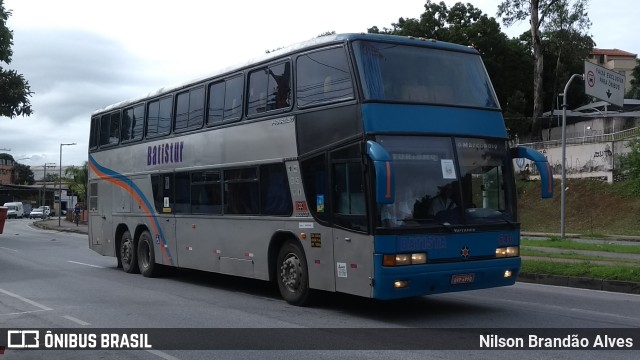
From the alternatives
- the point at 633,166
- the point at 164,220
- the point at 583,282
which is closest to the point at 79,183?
the point at 633,166

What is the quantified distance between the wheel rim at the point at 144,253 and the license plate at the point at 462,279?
357 inches

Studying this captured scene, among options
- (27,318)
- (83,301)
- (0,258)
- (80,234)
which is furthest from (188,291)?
(80,234)

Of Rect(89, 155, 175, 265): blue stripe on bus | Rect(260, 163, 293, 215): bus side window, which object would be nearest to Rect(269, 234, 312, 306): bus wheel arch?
Rect(260, 163, 293, 215): bus side window

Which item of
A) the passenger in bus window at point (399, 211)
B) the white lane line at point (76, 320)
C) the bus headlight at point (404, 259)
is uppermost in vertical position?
the passenger in bus window at point (399, 211)

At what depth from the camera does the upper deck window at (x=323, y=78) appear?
962cm

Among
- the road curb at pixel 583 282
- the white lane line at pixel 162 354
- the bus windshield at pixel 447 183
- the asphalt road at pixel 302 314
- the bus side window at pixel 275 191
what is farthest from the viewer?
the road curb at pixel 583 282

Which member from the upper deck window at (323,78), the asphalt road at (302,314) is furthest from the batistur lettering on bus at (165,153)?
the upper deck window at (323,78)

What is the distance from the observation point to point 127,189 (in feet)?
54.9

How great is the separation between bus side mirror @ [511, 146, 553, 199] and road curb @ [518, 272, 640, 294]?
399 centimetres

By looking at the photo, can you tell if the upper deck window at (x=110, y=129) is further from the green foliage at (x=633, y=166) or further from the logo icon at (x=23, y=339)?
the green foliage at (x=633, y=166)

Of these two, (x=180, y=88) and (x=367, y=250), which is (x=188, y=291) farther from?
(x=367, y=250)

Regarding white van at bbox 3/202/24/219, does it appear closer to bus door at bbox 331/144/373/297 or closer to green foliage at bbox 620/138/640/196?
green foliage at bbox 620/138/640/196

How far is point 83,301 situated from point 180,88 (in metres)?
5.01

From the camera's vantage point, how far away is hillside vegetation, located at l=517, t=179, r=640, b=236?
124ft
